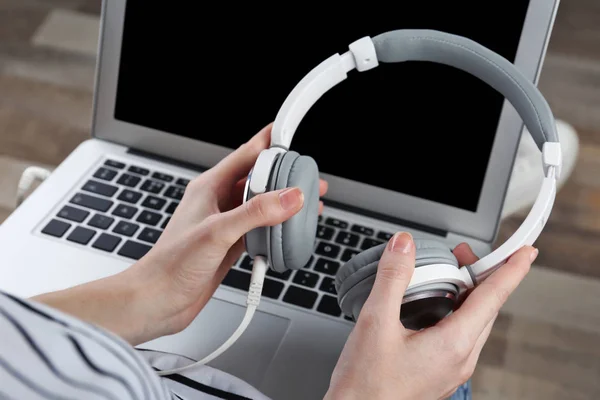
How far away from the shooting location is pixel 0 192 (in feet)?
4.99

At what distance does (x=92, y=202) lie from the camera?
33.6 inches

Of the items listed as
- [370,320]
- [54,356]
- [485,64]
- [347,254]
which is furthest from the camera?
[347,254]

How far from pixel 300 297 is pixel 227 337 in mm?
95

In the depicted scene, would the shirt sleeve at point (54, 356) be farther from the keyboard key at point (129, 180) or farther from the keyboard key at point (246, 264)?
the keyboard key at point (129, 180)

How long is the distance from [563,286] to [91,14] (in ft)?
4.95

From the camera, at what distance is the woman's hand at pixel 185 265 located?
0.58 metres

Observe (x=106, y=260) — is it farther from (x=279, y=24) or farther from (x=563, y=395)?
(x=563, y=395)

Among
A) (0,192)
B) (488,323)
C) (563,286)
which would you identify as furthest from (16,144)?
(488,323)

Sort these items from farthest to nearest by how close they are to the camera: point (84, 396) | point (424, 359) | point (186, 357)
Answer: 1. point (186, 357)
2. point (424, 359)
3. point (84, 396)

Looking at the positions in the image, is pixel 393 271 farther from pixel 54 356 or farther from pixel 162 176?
pixel 162 176

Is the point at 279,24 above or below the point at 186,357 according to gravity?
above

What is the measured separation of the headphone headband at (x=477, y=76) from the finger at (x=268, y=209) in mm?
30

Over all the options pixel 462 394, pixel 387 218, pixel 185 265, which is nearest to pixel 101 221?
pixel 185 265

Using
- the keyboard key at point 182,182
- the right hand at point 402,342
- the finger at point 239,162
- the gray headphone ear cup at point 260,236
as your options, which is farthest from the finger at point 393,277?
the keyboard key at point 182,182
